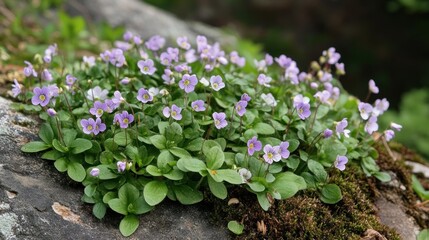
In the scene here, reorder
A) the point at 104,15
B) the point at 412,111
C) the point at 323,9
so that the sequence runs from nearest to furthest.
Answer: the point at 412,111 < the point at 104,15 < the point at 323,9

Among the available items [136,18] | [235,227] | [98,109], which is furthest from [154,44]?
[136,18]

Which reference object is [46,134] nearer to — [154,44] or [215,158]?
[215,158]

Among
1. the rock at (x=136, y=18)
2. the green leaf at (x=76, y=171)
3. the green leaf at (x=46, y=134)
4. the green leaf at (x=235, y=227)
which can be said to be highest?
the green leaf at (x=235, y=227)

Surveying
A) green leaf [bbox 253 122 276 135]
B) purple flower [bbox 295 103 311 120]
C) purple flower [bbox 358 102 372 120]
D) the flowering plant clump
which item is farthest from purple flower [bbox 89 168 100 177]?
purple flower [bbox 358 102 372 120]

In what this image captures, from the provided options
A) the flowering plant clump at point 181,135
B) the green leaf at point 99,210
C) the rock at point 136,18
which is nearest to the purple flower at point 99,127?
the flowering plant clump at point 181,135

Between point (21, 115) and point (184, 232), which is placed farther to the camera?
point (21, 115)

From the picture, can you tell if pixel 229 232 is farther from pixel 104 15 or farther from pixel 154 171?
pixel 104 15

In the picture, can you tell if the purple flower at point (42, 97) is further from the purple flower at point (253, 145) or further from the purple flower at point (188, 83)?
the purple flower at point (253, 145)

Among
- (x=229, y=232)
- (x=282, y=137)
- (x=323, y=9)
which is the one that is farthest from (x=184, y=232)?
(x=323, y=9)
